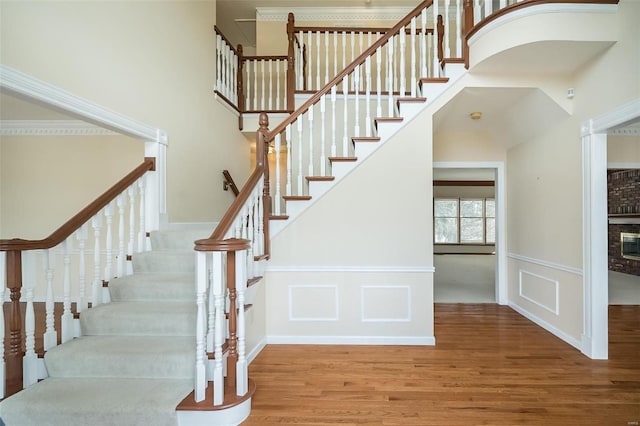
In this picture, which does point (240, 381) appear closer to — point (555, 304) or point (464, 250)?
point (555, 304)

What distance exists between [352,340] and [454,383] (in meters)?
1.11

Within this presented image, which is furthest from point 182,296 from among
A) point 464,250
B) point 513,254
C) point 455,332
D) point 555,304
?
point 464,250

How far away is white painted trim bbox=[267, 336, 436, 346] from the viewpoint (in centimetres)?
329

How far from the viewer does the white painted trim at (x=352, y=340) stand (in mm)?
3289

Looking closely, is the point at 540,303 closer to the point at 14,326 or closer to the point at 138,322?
the point at 138,322

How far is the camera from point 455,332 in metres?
3.62

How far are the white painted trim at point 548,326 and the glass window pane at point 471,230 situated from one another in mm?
8008

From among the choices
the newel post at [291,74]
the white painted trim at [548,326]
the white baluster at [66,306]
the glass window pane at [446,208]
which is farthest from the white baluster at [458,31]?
the glass window pane at [446,208]

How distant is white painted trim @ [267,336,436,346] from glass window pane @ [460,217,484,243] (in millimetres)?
9917

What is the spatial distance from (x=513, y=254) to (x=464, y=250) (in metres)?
7.97

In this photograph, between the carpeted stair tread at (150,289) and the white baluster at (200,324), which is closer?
the white baluster at (200,324)

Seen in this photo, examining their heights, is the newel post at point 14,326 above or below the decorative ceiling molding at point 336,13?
below

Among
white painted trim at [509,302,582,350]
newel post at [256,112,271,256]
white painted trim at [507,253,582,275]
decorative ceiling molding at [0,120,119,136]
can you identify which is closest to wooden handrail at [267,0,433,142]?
newel post at [256,112,271,256]

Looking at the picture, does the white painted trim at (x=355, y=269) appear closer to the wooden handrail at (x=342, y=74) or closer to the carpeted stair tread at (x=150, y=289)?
the carpeted stair tread at (x=150, y=289)
